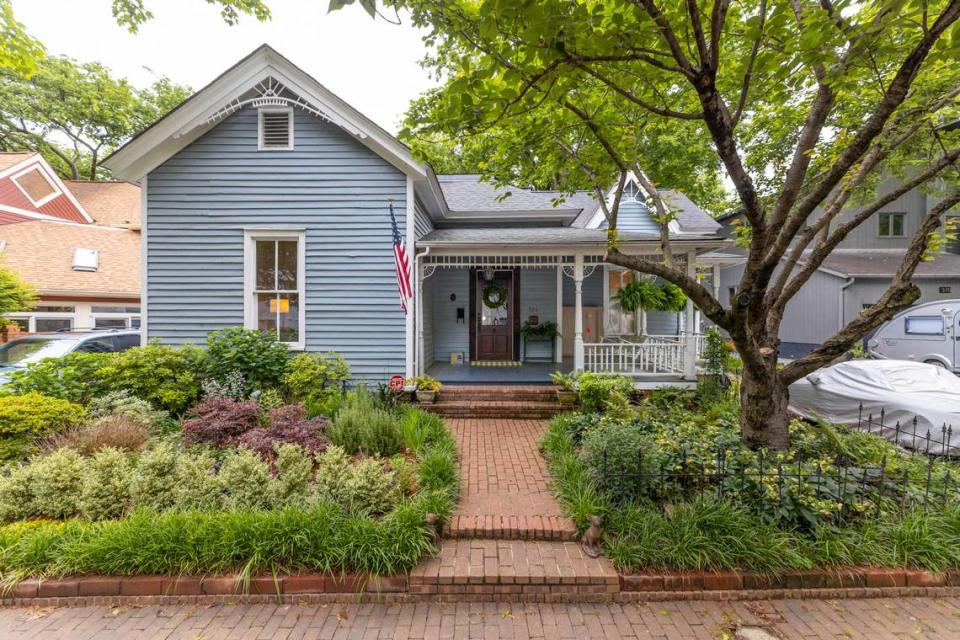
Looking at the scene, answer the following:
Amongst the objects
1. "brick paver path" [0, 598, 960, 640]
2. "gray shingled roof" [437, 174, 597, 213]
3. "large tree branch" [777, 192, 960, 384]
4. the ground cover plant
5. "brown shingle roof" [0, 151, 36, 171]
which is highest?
"brown shingle roof" [0, 151, 36, 171]

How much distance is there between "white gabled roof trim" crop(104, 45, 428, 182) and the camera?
6.92m

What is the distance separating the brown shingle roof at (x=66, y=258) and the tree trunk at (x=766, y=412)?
1622 cm

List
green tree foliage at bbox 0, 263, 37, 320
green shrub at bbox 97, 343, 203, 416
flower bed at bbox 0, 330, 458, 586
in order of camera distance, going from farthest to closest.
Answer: green tree foliage at bbox 0, 263, 37, 320 → green shrub at bbox 97, 343, 203, 416 → flower bed at bbox 0, 330, 458, 586

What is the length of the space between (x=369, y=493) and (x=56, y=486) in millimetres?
2866

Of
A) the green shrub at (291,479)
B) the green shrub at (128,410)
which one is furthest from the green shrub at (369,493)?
the green shrub at (128,410)

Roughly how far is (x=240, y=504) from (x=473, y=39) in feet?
15.2

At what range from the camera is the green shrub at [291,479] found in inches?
141

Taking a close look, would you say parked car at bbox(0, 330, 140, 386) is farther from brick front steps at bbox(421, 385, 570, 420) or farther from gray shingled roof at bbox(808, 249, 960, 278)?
gray shingled roof at bbox(808, 249, 960, 278)

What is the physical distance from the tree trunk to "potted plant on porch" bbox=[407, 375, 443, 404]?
15.2 feet

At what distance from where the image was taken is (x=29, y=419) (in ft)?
15.1

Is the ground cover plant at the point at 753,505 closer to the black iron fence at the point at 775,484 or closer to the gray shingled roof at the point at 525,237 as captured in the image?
the black iron fence at the point at 775,484

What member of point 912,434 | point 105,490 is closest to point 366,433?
point 105,490

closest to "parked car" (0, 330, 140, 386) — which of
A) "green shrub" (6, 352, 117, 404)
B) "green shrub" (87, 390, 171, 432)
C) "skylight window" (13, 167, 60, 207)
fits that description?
"green shrub" (6, 352, 117, 404)

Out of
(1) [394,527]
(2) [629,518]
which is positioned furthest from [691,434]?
(1) [394,527]
